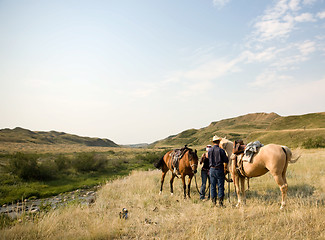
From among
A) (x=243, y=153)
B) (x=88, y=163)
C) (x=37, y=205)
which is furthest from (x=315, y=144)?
(x=37, y=205)

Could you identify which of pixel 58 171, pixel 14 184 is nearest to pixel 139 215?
pixel 14 184

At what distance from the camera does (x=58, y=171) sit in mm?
17828

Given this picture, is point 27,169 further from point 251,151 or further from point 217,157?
point 251,151

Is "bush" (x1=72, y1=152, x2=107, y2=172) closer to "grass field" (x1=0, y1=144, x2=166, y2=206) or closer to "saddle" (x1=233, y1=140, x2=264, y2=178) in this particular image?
"grass field" (x1=0, y1=144, x2=166, y2=206)

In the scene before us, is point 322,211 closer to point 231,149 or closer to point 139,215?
point 231,149

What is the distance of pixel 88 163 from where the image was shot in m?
19.7

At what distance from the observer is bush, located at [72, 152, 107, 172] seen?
766 inches

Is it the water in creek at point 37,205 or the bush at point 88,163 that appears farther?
the bush at point 88,163

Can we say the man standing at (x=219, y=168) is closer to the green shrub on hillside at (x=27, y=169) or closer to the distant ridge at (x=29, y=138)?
the green shrub on hillside at (x=27, y=169)

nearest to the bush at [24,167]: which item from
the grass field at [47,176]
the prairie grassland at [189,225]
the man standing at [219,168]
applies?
the grass field at [47,176]

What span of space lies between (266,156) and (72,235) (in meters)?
5.83

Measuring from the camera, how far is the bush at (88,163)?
766 inches

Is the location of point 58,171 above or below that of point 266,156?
below

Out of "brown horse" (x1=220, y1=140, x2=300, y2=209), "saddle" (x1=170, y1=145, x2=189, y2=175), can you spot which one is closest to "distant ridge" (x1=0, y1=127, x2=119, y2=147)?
"saddle" (x1=170, y1=145, x2=189, y2=175)
